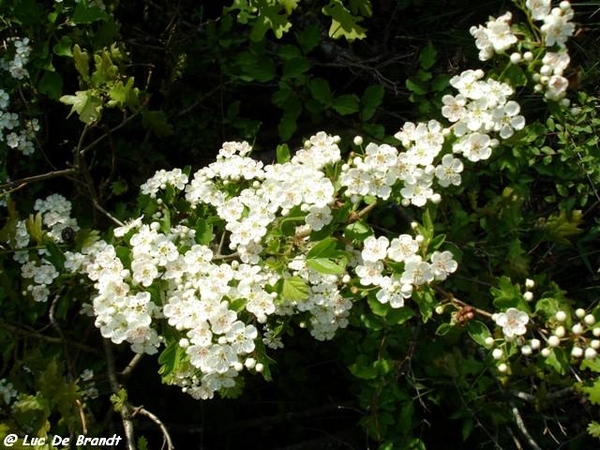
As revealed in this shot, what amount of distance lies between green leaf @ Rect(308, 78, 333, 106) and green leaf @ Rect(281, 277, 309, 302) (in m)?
1.17

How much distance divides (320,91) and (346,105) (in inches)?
5.4

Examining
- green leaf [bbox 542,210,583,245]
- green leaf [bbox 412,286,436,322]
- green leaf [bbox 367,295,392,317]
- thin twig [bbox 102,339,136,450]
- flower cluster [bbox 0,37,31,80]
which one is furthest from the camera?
flower cluster [bbox 0,37,31,80]

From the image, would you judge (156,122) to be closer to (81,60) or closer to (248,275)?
(81,60)

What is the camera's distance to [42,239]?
2.59 metres

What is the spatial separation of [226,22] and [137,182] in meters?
0.92

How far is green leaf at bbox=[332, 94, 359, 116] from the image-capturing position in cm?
293

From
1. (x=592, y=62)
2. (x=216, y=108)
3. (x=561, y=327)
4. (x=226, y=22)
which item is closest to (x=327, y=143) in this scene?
(x=561, y=327)

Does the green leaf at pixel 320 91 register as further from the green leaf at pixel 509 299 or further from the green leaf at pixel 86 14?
the green leaf at pixel 509 299

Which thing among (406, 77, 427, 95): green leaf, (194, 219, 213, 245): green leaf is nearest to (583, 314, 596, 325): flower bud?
(194, 219, 213, 245): green leaf

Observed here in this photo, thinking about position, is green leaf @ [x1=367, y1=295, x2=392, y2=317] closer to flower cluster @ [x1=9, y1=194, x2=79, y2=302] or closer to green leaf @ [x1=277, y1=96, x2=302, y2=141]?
green leaf @ [x1=277, y1=96, x2=302, y2=141]

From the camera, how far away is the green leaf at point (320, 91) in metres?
2.94

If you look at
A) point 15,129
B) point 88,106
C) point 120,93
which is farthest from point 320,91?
point 15,129

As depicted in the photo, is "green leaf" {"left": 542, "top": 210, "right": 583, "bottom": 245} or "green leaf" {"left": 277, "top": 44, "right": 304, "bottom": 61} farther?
"green leaf" {"left": 277, "top": 44, "right": 304, "bottom": 61}

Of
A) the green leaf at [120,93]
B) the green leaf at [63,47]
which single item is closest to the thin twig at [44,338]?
the green leaf at [120,93]
